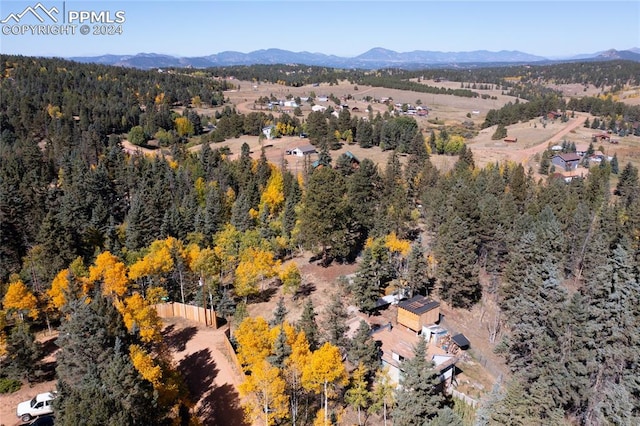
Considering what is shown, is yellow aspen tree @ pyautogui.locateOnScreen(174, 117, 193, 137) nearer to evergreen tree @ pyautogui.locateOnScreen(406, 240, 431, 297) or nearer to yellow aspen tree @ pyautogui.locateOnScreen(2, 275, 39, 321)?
yellow aspen tree @ pyautogui.locateOnScreen(2, 275, 39, 321)

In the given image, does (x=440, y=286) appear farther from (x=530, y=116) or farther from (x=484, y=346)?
A: (x=530, y=116)

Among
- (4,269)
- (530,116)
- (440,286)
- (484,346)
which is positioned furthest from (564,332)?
(530,116)

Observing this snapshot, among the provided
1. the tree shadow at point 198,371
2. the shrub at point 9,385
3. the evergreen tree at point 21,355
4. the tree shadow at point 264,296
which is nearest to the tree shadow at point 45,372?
the evergreen tree at point 21,355

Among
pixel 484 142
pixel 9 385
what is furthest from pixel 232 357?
pixel 484 142

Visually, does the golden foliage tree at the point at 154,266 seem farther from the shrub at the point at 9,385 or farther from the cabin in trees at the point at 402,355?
the cabin in trees at the point at 402,355

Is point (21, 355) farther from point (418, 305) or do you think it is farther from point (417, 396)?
point (418, 305)
